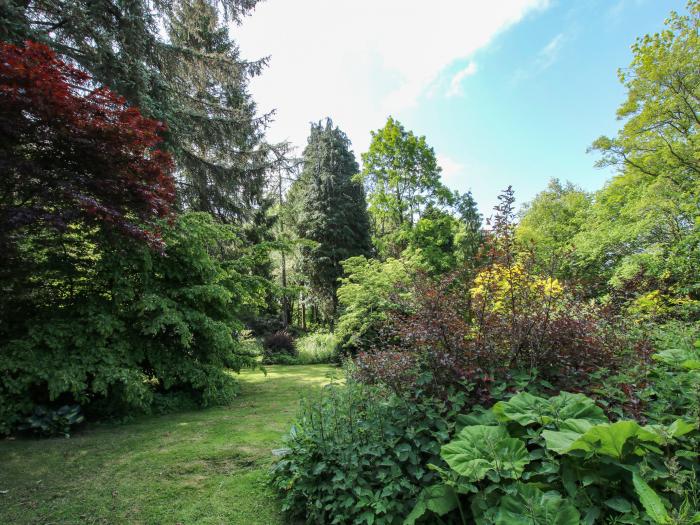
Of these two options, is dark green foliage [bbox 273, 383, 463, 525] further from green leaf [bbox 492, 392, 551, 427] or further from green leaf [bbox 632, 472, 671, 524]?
green leaf [bbox 632, 472, 671, 524]

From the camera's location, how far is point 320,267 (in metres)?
17.3

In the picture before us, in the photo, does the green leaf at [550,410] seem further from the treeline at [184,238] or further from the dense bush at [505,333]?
the treeline at [184,238]

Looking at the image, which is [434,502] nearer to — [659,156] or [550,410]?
[550,410]

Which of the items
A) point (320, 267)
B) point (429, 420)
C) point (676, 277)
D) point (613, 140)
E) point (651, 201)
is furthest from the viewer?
point (320, 267)

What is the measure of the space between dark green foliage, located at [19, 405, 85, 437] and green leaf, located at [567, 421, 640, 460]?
4.81 metres

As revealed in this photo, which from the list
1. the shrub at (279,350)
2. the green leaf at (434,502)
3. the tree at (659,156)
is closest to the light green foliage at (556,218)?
the tree at (659,156)

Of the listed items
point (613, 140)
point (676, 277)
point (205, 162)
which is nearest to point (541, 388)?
point (676, 277)

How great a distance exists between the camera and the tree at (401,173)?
50.7 feet

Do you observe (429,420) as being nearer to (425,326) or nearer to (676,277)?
(425,326)

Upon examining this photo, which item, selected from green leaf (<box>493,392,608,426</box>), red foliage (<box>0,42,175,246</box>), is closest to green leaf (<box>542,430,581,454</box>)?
green leaf (<box>493,392,608,426</box>)

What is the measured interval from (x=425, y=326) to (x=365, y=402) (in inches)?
29.6

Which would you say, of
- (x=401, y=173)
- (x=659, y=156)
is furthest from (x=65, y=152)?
(x=401, y=173)

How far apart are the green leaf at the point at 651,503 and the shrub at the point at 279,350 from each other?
10.3 meters

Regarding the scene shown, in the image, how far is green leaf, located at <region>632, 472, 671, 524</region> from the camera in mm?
1217
